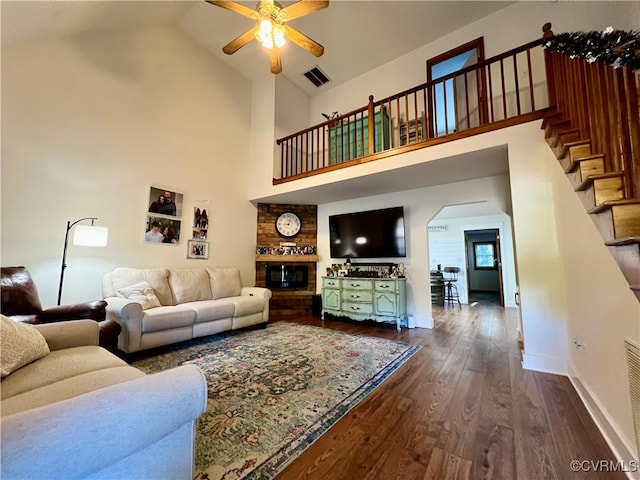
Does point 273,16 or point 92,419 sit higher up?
point 273,16

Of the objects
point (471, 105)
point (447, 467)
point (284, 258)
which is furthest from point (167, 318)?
point (471, 105)

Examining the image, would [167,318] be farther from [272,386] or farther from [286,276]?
[286,276]

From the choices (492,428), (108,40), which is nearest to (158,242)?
(108,40)

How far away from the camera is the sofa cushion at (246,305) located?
140 inches

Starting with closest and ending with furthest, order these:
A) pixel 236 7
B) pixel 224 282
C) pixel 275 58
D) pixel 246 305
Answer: pixel 236 7, pixel 275 58, pixel 246 305, pixel 224 282

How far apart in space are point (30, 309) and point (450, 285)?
741 centimetres

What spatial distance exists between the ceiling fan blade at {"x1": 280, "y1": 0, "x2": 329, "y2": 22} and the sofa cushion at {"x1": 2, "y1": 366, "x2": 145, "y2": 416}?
10.5ft

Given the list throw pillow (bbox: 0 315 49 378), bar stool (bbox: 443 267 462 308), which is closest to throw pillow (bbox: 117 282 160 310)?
throw pillow (bbox: 0 315 49 378)

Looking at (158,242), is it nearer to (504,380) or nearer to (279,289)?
(279,289)

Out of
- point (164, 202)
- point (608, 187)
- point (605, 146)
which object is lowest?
point (608, 187)

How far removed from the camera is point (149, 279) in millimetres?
3344

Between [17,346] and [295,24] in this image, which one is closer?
[17,346]

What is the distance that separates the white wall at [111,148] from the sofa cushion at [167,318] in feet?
3.47

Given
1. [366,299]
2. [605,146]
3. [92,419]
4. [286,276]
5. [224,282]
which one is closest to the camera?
[92,419]
